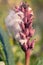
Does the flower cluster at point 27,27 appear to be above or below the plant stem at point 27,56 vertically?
above

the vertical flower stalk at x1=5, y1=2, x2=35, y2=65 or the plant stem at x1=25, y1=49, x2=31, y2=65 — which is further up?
the vertical flower stalk at x1=5, y1=2, x2=35, y2=65

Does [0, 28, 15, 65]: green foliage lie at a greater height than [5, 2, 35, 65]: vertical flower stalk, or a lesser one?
lesser

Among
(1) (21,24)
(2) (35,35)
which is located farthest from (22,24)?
(2) (35,35)

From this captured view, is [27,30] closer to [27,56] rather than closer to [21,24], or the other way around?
[21,24]

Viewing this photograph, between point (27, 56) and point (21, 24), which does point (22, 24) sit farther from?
point (27, 56)

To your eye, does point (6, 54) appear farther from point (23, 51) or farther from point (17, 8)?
point (17, 8)

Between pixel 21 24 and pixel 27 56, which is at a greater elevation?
pixel 21 24

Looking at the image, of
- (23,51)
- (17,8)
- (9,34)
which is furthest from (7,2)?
(23,51)

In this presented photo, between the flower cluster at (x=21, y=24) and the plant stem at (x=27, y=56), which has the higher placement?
the flower cluster at (x=21, y=24)
